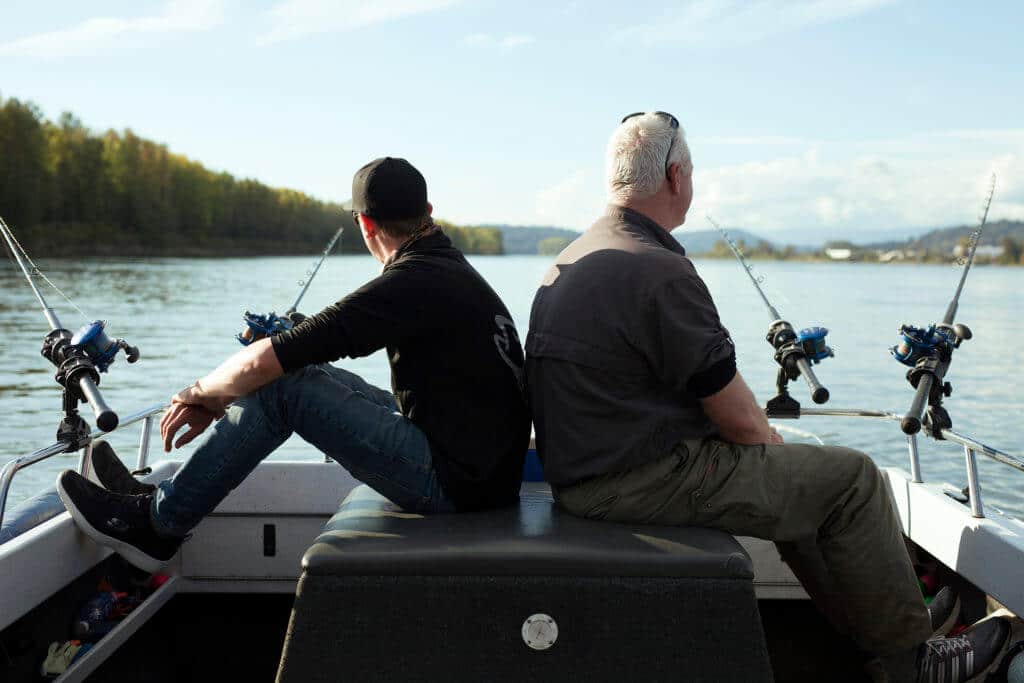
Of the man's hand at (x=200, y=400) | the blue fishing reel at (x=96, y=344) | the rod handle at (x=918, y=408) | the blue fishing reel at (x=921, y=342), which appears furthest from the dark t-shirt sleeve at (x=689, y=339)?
the blue fishing reel at (x=96, y=344)

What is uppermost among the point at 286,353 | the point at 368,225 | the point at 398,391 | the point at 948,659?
the point at 368,225

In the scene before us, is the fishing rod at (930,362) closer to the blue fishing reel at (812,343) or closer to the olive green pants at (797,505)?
the blue fishing reel at (812,343)

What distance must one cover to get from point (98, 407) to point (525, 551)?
1095 mm

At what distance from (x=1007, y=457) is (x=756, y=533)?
78cm

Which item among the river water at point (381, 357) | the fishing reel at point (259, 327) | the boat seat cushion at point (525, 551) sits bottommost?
the river water at point (381, 357)

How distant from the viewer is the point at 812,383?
271 cm

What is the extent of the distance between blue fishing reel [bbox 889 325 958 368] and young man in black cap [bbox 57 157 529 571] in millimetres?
1249

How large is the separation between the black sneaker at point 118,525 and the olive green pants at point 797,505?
3.22 ft

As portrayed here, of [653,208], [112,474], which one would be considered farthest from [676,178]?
[112,474]

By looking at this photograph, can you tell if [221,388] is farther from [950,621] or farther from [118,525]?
[950,621]

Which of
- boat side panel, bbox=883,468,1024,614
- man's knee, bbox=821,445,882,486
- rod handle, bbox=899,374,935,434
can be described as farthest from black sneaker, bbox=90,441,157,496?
boat side panel, bbox=883,468,1024,614

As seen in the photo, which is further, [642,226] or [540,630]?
[642,226]

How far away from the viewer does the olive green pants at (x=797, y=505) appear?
2113 mm

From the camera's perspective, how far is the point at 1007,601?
231 centimetres
